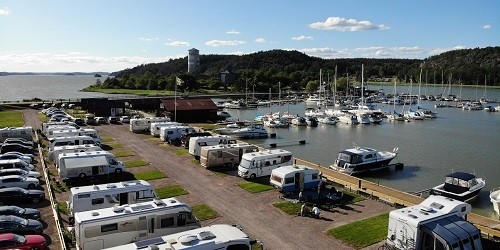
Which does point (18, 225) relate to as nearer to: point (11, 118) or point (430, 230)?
point (430, 230)

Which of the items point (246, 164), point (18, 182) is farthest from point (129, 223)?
point (246, 164)

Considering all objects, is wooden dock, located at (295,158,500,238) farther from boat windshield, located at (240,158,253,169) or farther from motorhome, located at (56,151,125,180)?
motorhome, located at (56,151,125,180)

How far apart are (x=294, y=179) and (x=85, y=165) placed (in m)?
15.1

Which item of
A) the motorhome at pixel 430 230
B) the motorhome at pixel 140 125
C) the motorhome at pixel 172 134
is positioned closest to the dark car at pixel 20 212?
the motorhome at pixel 430 230

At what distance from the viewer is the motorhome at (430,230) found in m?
18.0

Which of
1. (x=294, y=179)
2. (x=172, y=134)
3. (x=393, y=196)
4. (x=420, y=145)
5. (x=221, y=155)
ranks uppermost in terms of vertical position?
(x=172, y=134)

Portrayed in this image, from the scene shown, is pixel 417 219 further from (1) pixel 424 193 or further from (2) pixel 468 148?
(2) pixel 468 148

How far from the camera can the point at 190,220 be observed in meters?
20.5

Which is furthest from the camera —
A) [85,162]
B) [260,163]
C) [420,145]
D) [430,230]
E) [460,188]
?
[420,145]

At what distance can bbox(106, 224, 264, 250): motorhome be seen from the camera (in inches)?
617

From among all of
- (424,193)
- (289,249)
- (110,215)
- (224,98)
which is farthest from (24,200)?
(224,98)

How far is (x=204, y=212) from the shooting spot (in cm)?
2503

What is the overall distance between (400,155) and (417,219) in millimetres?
34351

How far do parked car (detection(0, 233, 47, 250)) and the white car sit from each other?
9346 millimetres
